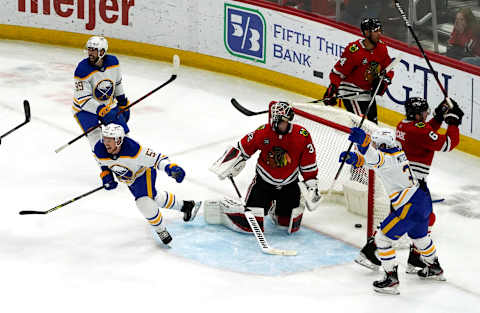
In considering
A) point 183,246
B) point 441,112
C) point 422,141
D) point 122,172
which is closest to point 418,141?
point 422,141

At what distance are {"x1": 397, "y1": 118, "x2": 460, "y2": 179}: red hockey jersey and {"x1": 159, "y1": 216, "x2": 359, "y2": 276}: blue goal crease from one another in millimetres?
709

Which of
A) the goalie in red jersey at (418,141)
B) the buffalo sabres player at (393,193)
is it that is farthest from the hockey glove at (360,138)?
the goalie in red jersey at (418,141)

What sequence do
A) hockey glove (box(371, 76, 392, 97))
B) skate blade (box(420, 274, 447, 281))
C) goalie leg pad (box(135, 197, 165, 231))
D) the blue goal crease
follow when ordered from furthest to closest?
hockey glove (box(371, 76, 392, 97))
goalie leg pad (box(135, 197, 165, 231))
the blue goal crease
skate blade (box(420, 274, 447, 281))

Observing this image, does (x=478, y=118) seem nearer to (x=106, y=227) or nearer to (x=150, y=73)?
(x=106, y=227)

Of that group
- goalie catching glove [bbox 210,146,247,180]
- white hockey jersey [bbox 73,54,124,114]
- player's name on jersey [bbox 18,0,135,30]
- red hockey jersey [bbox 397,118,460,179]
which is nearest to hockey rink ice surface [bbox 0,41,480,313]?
goalie catching glove [bbox 210,146,247,180]

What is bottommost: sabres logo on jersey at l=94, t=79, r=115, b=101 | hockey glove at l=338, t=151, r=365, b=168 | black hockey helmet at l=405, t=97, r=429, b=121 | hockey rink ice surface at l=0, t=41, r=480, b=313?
hockey rink ice surface at l=0, t=41, r=480, b=313

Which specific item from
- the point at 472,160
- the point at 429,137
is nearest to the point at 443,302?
the point at 429,137

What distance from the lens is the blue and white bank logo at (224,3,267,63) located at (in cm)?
991

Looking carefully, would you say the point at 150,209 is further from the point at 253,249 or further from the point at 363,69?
the point at 363,69

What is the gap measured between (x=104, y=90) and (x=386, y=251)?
2.64 metres

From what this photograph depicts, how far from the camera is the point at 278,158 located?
20.4 feet

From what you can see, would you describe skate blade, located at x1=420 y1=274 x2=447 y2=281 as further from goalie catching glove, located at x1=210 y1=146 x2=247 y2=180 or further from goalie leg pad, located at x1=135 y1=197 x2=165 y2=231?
goalie leg pad, located at x1=135 y1=197 x2=165 y2=231

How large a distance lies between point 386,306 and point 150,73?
572 cm

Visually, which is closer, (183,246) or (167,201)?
(183,246)
